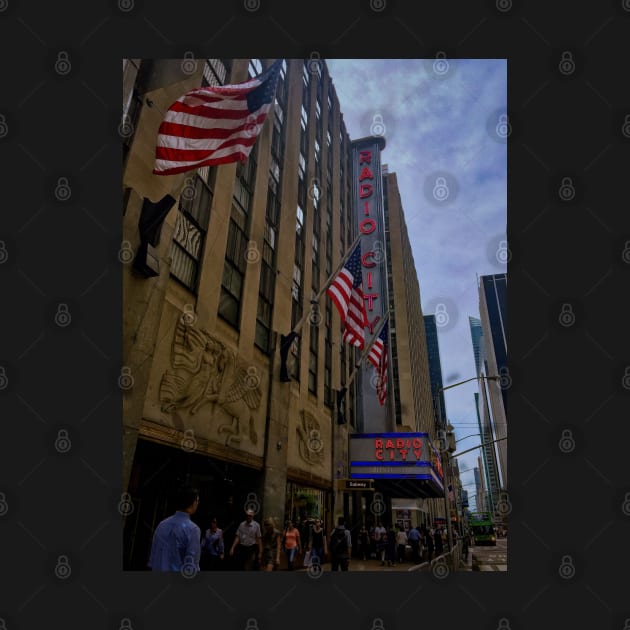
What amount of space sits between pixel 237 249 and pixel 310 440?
9.86 metres

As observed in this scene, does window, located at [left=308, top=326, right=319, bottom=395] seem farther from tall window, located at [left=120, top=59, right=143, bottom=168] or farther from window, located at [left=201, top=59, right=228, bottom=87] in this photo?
tall window, located at [left=120, top=59, right=143, bottom=168]

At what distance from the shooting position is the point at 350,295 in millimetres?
18422

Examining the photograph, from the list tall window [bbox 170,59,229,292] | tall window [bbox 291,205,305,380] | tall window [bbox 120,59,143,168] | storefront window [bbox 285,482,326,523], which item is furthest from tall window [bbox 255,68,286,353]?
tall window [bbox 120,59,143,168]

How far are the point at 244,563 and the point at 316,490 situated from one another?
11071 millimetres

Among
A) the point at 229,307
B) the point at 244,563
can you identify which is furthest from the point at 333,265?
the point at 244,563

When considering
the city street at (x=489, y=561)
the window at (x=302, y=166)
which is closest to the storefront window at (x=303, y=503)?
the city street at (x=489, y=561)

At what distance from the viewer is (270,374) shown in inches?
690

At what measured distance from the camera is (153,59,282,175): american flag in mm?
9555

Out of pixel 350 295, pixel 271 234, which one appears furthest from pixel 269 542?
pixel 271 234

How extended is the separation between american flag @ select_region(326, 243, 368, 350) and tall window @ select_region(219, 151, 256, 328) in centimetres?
344

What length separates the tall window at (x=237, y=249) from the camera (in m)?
15.3

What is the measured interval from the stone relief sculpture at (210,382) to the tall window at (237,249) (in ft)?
5.08

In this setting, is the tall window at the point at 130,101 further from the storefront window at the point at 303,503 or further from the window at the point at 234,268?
the storefront window at the point at 303,503

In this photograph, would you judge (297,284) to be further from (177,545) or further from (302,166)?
(177,545)
